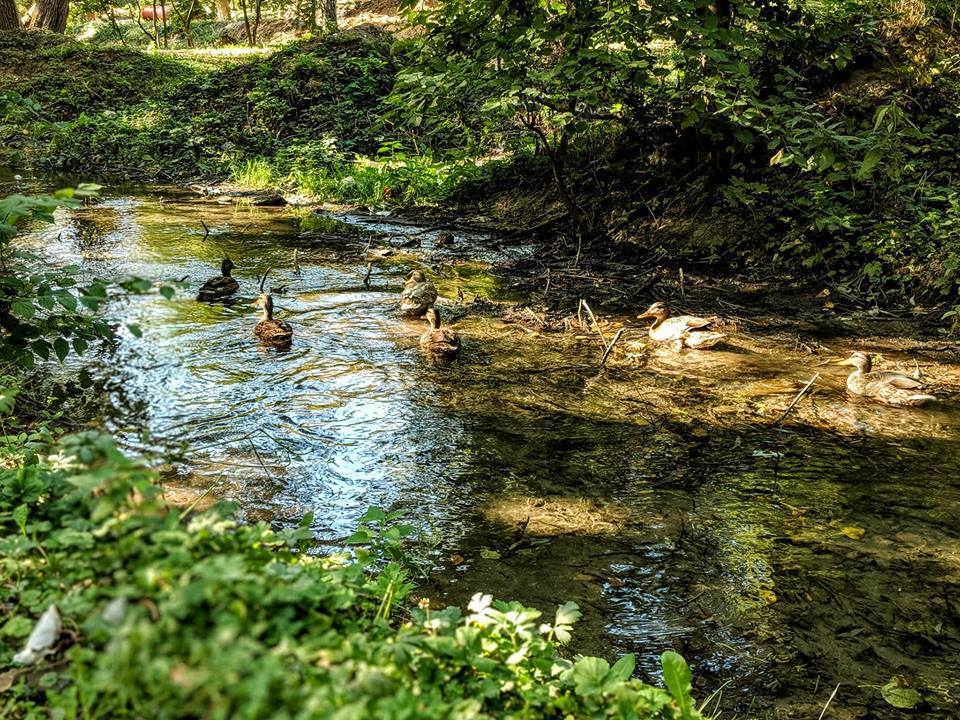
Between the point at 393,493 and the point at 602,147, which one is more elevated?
the point at 602,147

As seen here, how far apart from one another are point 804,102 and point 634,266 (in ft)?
10.0

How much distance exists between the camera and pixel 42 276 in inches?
138

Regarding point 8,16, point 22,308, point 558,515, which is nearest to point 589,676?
point 558,515

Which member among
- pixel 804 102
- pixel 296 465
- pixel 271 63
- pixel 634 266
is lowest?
pixel 296 465

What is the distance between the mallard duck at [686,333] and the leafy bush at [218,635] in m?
4.64

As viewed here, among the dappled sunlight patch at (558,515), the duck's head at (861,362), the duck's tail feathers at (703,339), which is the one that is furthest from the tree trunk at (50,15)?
the duck's head at (861,362)

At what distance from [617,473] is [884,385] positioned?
2.55 metres

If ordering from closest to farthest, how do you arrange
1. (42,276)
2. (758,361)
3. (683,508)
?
(42,276)
(683,508)
(758,361)

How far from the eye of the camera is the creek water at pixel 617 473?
3.21m

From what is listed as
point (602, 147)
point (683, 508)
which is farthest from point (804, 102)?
point (683, 508)

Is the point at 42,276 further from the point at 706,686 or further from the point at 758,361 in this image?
the point at 758,361

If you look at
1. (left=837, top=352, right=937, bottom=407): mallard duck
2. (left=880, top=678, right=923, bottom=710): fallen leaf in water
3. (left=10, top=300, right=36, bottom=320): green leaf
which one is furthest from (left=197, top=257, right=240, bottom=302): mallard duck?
(left=880, top=678, right=923, bottom=710): fallen leaf in water

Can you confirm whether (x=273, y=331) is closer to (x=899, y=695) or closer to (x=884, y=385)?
(x=884, y=385)

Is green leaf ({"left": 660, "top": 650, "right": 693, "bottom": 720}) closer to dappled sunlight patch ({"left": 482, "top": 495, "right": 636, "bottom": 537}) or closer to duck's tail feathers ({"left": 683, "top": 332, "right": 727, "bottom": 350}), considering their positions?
dappled sunlight patch ({"left": 482, "top": 495, "right": 636, "bottom": 537})
